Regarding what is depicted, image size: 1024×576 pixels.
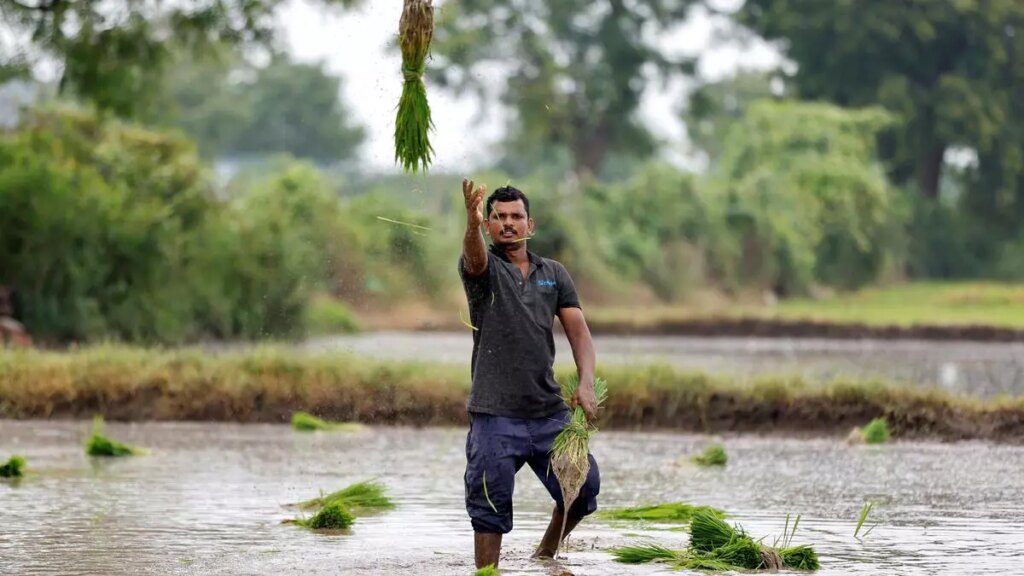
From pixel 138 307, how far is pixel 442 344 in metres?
6.49

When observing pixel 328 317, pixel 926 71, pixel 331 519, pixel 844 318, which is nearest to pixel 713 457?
pixel 331 519

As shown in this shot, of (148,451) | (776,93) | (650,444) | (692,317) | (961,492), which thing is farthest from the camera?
(776,93)

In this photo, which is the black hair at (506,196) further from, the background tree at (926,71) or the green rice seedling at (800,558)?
the background tree at (926,71)

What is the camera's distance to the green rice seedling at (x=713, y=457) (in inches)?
532

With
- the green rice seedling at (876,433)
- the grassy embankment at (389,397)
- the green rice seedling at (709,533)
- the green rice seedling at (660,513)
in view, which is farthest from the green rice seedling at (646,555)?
the grassy embankment at (389,397)

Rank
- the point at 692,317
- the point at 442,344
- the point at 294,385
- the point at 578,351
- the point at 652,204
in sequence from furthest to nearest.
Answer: the point at 652,204, the point at 692,317, the point at 442,344, the point at 294,385, the point at 578,351

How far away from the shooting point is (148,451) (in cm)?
1399

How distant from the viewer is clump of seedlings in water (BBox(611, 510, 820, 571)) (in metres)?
8.89

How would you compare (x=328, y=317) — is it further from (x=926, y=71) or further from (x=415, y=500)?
(x=926, y=71)

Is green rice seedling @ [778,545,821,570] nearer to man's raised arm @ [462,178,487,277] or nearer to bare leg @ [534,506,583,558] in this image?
bare leg @ [534,506,583,558]

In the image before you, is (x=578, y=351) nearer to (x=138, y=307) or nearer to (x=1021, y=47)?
(x=138, y=307)

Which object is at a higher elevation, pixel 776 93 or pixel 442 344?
pixel 776 93

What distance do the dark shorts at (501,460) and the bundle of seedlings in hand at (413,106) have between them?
139cm

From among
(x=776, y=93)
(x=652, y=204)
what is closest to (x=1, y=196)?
(x=652, y=204)
